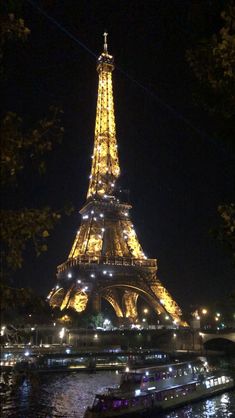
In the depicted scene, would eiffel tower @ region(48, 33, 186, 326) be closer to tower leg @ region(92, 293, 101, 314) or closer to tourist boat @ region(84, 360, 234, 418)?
tower leg @ region(92, 293, 101, 314)

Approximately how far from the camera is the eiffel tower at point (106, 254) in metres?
54.0

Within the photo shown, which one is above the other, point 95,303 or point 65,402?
point 95,303

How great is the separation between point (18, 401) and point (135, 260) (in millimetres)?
34220

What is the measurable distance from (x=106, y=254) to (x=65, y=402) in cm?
3690

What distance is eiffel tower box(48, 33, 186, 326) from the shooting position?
5397cm

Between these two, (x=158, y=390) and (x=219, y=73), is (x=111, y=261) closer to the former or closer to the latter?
(x=158, y=390)

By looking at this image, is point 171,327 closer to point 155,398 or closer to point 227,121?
point 155,398

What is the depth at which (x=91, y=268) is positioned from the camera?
5444cm

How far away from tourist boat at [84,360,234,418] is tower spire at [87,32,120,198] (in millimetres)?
35955

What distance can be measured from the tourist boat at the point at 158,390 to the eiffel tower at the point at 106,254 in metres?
23.3

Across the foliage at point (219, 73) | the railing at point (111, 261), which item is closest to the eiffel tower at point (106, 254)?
the railing at point (111, 261)

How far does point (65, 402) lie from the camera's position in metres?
24.6

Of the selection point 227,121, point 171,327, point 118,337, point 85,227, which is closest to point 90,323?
point 118,337

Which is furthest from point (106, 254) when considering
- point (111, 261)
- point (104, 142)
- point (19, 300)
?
point (19, 300)
